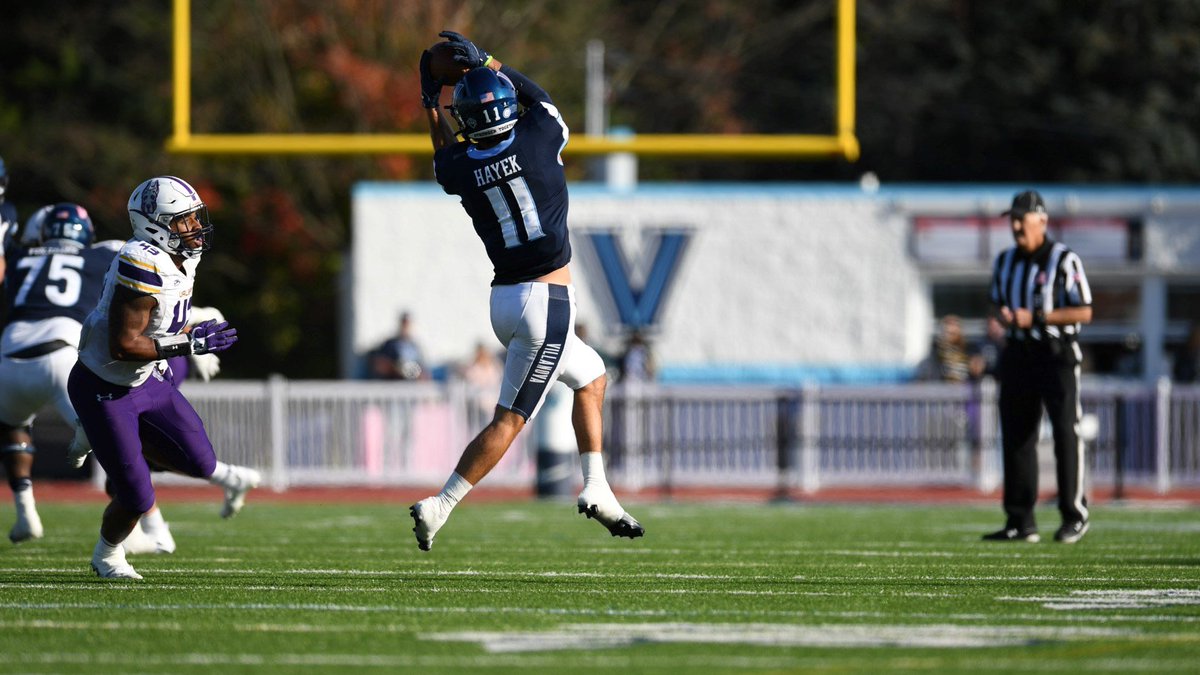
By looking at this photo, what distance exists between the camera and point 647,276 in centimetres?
2056

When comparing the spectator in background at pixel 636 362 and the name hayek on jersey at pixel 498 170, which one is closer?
the name hayek on jersey at pixel 498 170

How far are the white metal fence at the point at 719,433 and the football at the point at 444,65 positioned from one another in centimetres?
906

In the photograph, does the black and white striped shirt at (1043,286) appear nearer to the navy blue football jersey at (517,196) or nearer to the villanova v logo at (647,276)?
the navy blue football jersey at (517,196)

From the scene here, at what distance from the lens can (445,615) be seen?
6.23 metres

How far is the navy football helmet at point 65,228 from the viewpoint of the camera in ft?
31.5

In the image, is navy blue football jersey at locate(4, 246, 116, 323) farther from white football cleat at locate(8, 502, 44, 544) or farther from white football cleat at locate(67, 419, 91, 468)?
white football cleat at locate(67, 419, 91, 468)

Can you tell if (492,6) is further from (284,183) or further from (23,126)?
(23,126)

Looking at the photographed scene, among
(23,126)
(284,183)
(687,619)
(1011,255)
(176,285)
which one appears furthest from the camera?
(23,126)

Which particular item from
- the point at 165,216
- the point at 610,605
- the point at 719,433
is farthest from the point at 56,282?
the point at 719,433

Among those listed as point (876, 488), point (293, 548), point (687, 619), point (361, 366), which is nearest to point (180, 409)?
point (293, 548)

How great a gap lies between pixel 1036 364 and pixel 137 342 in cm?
514

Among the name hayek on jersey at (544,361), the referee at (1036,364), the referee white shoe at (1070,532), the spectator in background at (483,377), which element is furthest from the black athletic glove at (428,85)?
the spectator in background at (483,377)

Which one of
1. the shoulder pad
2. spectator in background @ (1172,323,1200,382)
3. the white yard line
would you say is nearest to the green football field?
the white yard line

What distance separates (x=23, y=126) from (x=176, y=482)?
16241 mm
